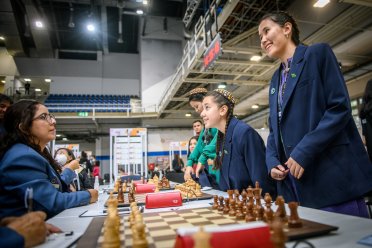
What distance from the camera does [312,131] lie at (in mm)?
1357

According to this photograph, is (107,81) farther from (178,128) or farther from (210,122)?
(210,122)

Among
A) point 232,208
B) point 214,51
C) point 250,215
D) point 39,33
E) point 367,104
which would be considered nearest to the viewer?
point 250,215

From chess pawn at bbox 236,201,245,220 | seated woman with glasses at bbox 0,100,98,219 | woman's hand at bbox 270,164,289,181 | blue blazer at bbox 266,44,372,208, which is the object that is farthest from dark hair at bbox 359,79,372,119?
seated woman with glasses at bbox 0,100,98,219

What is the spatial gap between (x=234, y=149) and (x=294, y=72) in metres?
0.86

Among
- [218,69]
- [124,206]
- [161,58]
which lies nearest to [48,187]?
[124,206]

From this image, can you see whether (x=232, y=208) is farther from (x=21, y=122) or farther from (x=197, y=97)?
(x=197, y=97)

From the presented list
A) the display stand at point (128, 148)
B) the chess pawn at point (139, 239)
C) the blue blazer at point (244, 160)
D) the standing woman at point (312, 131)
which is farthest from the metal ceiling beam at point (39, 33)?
the chess pawn at point (139, 239)

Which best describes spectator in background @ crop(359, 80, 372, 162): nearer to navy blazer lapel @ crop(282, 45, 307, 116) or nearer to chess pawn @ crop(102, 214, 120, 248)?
navy blazer lapel @ crop(282, 45, 307, 116)

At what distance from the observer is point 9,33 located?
47.7ft

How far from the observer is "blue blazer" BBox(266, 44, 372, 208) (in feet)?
4.31

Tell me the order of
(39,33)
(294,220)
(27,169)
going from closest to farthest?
(294,220)
(27,169)
(39,33)

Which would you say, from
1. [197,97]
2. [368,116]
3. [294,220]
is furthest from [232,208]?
[197,97]

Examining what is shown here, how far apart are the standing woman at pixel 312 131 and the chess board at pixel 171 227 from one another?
44 cm

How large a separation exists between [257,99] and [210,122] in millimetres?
10313
